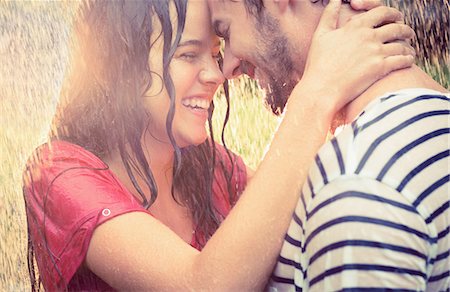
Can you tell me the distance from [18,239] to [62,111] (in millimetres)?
1328

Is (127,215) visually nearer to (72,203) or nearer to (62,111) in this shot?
(72,203)

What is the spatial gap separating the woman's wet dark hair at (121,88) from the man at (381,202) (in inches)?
15.6

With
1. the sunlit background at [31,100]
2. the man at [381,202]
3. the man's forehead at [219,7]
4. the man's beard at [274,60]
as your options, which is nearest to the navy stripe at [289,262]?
the man at [381,202]

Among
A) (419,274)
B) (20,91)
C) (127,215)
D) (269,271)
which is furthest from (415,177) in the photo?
(20,91)

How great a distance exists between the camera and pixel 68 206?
1132 millimetres

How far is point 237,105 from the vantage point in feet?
8.11

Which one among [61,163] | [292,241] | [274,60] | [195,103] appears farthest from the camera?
[195,103]

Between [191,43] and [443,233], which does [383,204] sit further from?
[191,43]

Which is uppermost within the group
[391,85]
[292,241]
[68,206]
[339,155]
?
[391,85]

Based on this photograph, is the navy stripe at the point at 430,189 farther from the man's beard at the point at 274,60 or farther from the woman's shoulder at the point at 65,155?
the woman's shoulder at the point at 65,155

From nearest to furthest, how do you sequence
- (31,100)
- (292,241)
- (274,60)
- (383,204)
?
(383,204), (292,241), (274,60), (31,100)

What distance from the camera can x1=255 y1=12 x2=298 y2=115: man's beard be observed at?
104 cm

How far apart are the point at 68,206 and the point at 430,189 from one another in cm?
51

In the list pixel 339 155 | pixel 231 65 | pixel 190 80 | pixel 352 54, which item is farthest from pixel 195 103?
pixel 339 155
